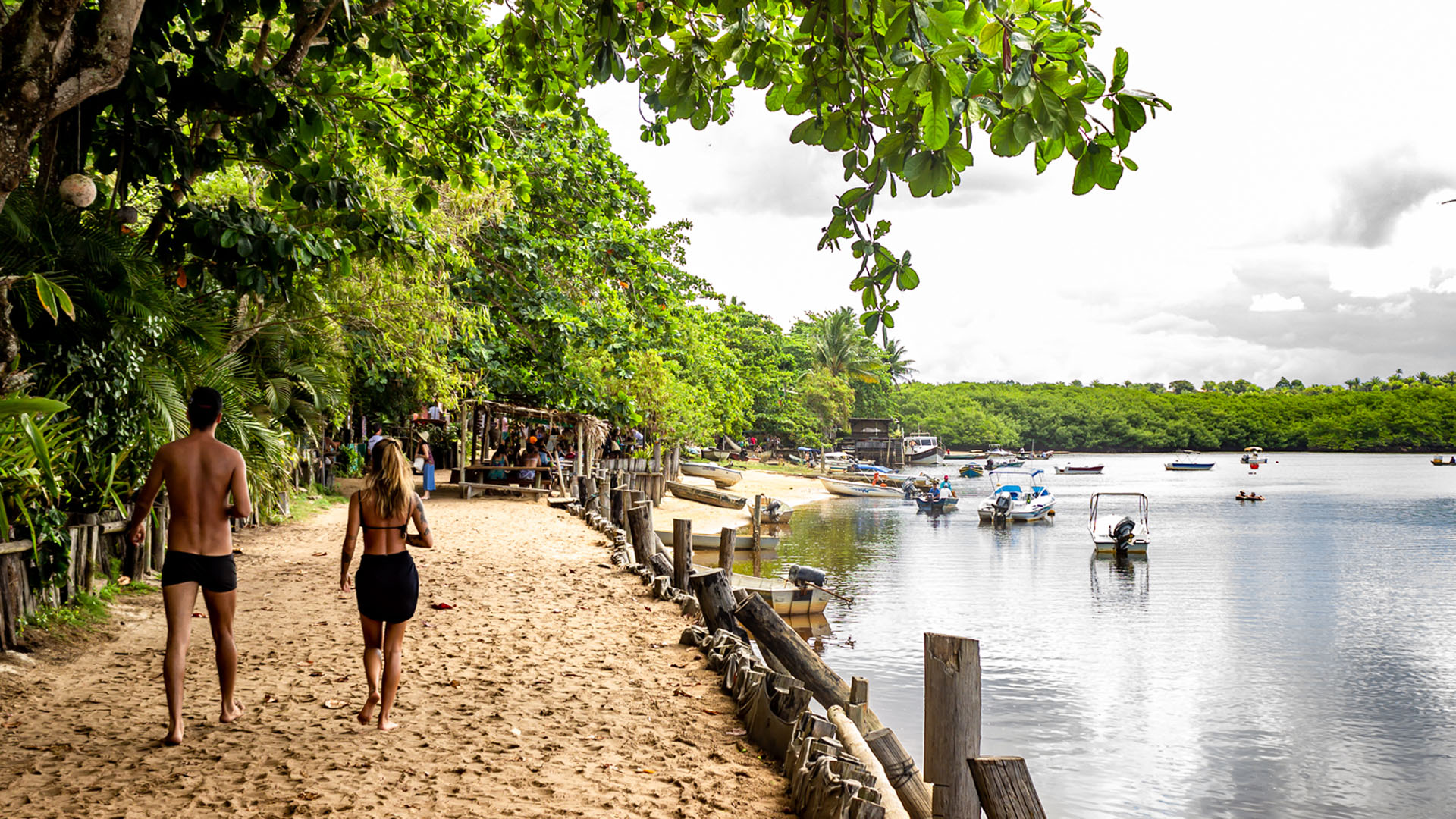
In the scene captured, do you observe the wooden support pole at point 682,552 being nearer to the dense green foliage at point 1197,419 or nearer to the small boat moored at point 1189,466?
the small boat moored at point 1189,466

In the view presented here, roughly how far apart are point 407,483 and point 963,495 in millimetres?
54462

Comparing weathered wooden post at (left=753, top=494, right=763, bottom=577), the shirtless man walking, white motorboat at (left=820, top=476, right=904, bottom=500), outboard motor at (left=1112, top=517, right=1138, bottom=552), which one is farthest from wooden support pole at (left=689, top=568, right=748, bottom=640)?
white motorboat at (left=820, top=476, right=904, bottom=500)

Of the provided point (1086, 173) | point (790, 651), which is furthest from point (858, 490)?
point (1086, 173)

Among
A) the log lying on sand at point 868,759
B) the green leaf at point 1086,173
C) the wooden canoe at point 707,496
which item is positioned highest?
the green leaf at point 1086,173

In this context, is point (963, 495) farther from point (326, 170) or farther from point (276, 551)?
point (326, 170)

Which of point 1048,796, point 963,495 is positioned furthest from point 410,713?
point 963,495

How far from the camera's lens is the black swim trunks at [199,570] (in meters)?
4.32

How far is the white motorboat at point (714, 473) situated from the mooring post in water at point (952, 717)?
39.0m

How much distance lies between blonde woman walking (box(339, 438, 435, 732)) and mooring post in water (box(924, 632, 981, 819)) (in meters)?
2.74

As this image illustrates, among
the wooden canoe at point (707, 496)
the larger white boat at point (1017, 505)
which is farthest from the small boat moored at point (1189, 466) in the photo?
the wooden canoe at point (707, 496)

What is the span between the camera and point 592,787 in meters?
4.35

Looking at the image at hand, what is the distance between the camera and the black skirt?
4695 mm

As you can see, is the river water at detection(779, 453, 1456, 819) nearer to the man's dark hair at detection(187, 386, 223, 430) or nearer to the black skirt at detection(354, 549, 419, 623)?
the black skirt at detection(354, 549, 419, 623)

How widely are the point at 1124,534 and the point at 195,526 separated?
27946 millimetres
